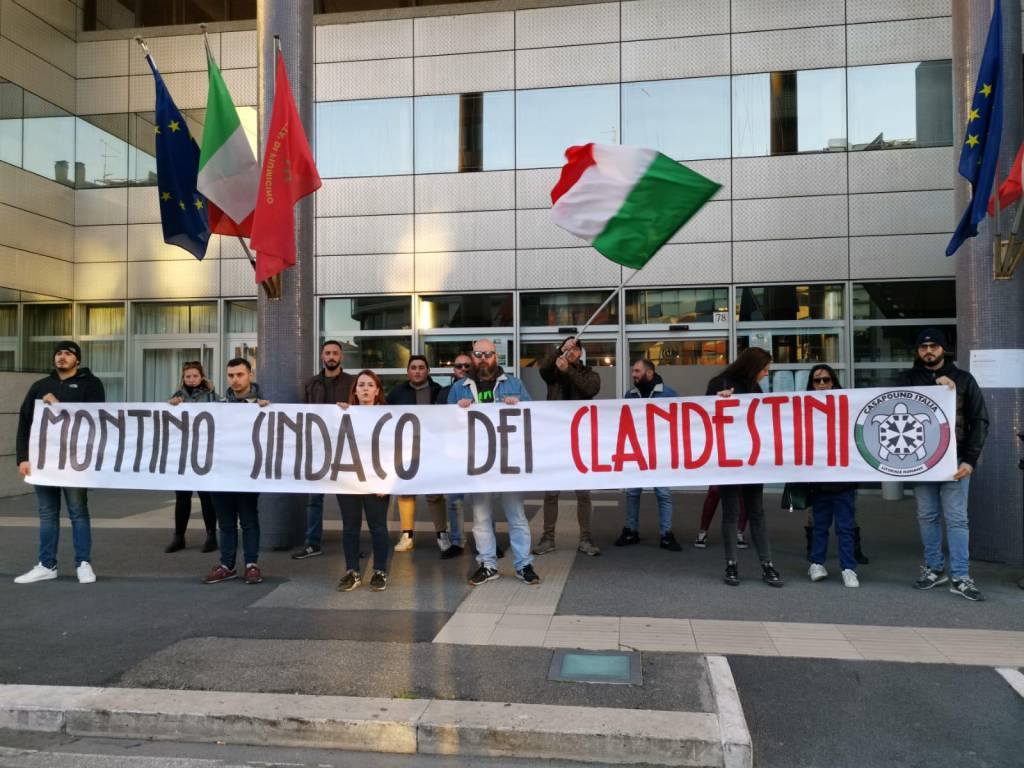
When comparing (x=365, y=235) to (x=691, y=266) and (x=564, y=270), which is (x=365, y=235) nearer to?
(x=564, y=270)

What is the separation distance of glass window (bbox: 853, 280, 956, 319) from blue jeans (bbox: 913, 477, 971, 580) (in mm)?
7207

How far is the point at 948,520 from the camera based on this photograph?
242 inches

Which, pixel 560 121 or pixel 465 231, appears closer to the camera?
pixel 560 121

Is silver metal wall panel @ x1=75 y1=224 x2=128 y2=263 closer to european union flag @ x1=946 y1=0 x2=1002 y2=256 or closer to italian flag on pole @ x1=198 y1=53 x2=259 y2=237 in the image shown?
italian flag on pole @ x1=198 y1=53 x2=259 y2=237

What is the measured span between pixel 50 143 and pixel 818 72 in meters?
14.2

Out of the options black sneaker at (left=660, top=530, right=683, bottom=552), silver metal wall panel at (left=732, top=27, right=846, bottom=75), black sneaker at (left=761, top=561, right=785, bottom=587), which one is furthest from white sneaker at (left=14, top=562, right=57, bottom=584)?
silver metal wall panel at (left=732, top=27, right=846, bottom=75)

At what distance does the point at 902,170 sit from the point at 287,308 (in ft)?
34.1

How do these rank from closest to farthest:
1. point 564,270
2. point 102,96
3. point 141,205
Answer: point 564,270 < point 141,205 < point 102,96

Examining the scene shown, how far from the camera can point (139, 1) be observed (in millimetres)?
15523

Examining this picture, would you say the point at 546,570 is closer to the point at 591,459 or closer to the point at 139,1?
the point at 591,459

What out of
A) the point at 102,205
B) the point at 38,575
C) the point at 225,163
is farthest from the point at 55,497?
the point at 102,205

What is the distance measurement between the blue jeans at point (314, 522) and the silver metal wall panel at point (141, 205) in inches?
373

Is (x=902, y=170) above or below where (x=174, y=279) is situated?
above

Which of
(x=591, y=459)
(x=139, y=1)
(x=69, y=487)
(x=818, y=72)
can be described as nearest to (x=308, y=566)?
(x=69, y=487)
